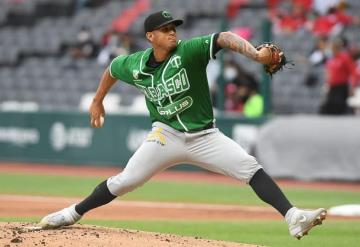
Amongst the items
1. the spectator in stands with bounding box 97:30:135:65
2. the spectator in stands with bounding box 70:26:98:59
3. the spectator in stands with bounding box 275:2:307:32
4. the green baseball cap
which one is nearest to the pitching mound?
the green baseball cap

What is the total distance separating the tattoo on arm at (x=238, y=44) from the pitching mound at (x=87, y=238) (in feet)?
4.87

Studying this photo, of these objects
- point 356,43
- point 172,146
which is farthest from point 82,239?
point 356,43

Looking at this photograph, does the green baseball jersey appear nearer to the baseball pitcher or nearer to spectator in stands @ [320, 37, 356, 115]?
the baseball pitcher

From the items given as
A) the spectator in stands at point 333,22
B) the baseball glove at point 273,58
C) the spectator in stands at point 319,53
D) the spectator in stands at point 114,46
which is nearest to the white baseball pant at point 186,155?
the baseball glove at point 273,58

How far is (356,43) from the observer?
1720 centimetres

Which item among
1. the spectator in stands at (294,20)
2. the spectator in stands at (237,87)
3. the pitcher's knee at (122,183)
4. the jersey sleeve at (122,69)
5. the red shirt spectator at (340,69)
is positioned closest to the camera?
the pitcher's knee at (122,183)

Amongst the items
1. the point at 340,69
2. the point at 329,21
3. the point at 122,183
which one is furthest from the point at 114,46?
the point at 122,183

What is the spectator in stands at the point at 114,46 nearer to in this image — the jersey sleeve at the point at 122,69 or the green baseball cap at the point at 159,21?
the jersey sleeve at the point at 122,69

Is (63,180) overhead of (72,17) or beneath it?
beneath

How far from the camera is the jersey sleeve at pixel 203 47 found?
658 cm

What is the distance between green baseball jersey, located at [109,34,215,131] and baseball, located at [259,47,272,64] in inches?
19.2

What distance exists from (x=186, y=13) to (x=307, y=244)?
14254 mm

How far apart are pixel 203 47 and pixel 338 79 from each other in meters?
9.36

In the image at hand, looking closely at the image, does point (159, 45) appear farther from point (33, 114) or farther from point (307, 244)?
point (33, 114)
